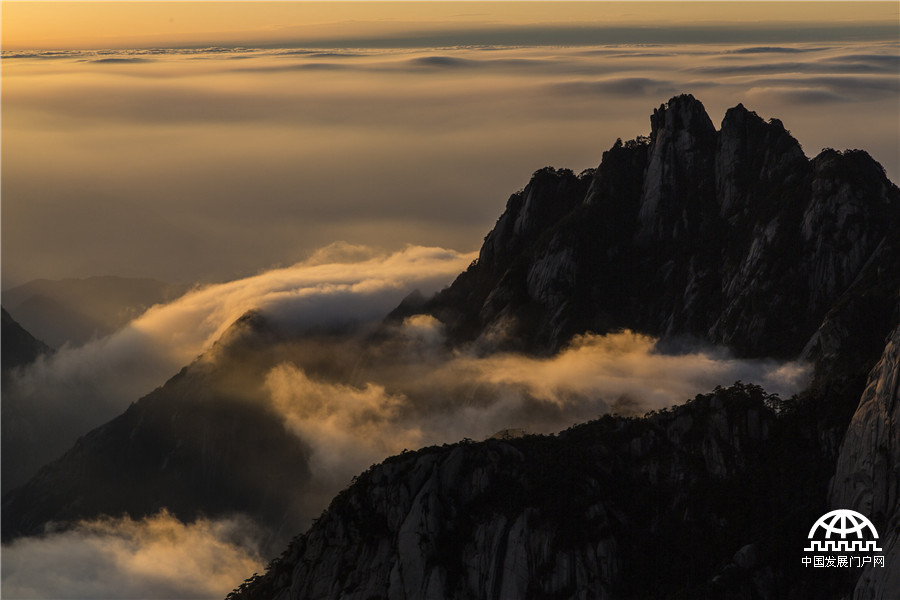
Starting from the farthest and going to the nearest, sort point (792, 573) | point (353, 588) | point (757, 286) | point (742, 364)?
1. point (757, 286)
2. point (742, 364)
3. point (353, 588)
4. point (792, 573)

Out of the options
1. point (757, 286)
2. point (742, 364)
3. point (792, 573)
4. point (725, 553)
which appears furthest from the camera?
point (757, 286)

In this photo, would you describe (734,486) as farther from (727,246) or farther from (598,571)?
(727,246)

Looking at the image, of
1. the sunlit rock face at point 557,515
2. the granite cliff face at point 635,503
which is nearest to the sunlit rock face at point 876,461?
the granite cliff face at point 635,503

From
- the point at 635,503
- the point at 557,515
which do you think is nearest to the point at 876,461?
the point at 635,503

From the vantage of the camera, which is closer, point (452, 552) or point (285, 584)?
point (452, 552)

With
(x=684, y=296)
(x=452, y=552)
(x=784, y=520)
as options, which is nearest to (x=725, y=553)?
(x=784, y=520)

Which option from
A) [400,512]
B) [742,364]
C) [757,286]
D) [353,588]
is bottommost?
[353,588]
